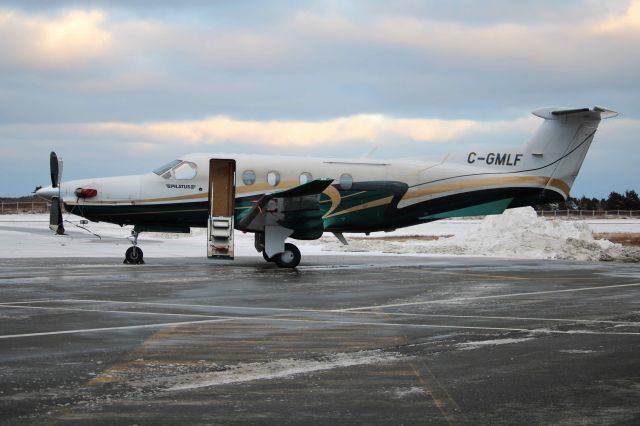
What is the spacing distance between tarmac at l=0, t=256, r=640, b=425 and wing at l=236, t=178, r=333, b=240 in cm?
420

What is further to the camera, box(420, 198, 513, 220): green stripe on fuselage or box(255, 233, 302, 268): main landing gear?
box(420, 198, 513, 220): green stripe on fuselage

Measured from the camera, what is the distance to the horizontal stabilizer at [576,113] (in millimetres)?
25812

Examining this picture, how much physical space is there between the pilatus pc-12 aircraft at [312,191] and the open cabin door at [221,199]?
3cm

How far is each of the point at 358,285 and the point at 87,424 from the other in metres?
12.4

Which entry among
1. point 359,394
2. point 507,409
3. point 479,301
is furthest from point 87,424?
point 479,301

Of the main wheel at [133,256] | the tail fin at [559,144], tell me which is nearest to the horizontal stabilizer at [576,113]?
the tail fin at [559,144]

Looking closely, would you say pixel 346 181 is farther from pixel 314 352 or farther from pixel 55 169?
pixel 314 352

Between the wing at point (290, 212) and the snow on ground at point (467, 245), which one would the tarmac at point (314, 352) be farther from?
the snow on ground at point (467, 245)

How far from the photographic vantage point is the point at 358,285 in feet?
60.5

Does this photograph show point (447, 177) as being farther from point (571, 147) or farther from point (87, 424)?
point (87, 424)

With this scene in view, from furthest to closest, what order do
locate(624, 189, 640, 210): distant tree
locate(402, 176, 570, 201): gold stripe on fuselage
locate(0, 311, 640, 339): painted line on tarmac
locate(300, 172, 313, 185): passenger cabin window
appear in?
locate(624, 189, 640, 210): distant tree
locate(402, 176, 570, 201): gold stripe on fuselage
locate(300, 172, 313, 185): passenger cabin window
locate(0, 311, 640, 339): painted line on tarmac

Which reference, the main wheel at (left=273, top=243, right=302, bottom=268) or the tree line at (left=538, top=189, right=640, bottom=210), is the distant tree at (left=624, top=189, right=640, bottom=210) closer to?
the tree line at (left=538, top=189, right=640, bottom=210)

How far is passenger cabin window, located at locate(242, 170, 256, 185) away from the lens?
24.1m

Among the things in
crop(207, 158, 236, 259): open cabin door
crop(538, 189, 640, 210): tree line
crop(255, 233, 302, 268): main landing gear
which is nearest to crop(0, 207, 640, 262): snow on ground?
crop(207, 158, 236, 259): open cabin door
